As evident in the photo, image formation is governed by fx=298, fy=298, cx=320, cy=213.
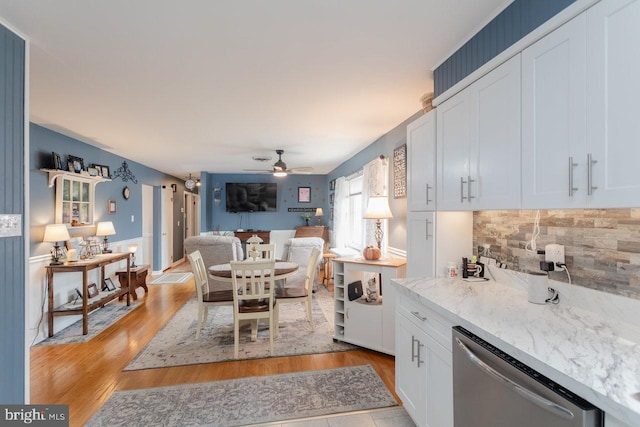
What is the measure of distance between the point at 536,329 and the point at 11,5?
114 inches

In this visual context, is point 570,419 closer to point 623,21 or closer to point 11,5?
point 623,21

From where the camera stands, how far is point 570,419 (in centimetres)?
87

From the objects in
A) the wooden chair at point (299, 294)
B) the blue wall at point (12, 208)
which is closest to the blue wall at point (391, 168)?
the wooden chair at point (299, 294)

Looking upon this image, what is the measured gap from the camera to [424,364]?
1715mm

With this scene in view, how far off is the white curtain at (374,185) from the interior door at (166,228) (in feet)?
16.1

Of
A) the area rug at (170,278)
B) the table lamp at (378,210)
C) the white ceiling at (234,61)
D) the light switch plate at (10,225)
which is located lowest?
the area rug at (170,278)

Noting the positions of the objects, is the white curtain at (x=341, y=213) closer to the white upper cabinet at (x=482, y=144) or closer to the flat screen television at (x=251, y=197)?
the flat screen television at (x=251, y=197)

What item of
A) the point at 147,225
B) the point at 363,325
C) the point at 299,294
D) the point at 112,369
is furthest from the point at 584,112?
the point at 147,225

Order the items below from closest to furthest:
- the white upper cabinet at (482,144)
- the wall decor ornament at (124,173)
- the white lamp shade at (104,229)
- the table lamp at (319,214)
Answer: the white upper cabinet at (482,144), the white lamp shade at (104,229), the wall decor ornament at (124,173), the table lamp at (319,214)

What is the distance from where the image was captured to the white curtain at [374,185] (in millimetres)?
3834

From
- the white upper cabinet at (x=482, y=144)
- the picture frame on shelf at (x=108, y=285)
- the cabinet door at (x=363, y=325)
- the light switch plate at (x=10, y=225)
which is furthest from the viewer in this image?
the picture frame on shelf at (x=108, y=285)

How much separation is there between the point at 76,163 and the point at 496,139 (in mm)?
4748

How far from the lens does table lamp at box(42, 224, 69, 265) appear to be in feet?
10.9

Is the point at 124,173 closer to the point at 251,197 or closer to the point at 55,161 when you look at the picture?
the point at 55,161
